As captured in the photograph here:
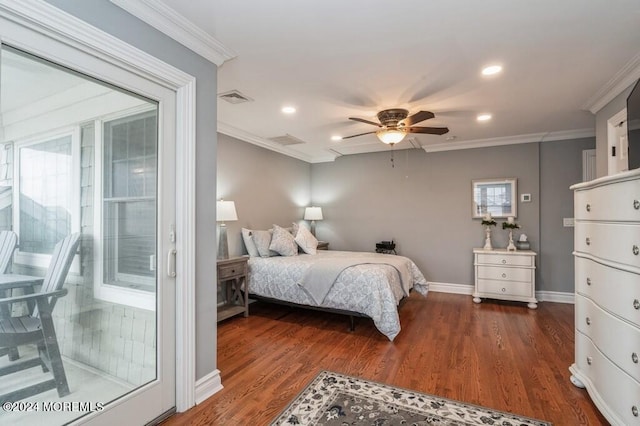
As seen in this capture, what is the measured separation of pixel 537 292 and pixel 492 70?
12.4 ft

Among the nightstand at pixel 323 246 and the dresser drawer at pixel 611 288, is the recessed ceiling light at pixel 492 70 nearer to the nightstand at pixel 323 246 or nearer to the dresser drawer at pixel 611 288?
the dresser drawer at pixel 611 288

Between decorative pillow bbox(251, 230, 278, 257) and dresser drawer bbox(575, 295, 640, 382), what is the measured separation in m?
3.51

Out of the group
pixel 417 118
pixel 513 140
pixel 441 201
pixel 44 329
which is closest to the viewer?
pixel 44 329

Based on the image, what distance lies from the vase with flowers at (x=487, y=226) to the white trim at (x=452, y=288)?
2.50 ft

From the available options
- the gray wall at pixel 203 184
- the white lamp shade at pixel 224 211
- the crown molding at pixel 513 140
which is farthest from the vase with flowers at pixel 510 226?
the gray wall at pixel 203 184

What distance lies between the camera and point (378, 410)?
2.05 m

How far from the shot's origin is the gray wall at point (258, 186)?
173 inches

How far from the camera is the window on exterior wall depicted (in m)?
1.82

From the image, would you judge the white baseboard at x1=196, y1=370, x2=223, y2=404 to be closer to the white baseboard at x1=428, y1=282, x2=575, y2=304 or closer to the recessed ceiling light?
the recessed ceiling light

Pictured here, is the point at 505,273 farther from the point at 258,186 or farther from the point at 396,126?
the point at 258,186

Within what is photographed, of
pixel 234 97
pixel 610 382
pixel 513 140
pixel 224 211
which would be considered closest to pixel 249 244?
pixel 224 211

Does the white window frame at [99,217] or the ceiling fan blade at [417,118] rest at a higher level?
the ceiling fan blade at [417,118]

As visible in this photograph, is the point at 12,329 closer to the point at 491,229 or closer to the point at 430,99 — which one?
the point at 430,99

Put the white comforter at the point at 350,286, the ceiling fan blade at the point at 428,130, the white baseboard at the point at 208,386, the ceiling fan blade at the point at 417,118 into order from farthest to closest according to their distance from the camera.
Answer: the ceiling fan blade at the point at 428,130 < the white comforter at the point at 350,286 < the ceiling fan blade at the point at 417,118 < the white baseboard at the point at 208,386
